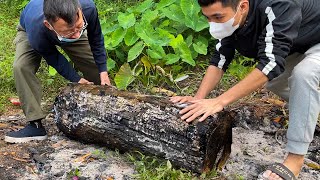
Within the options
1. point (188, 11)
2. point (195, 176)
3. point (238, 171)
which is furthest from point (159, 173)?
point (188, 11)

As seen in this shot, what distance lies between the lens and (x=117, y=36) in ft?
16.6

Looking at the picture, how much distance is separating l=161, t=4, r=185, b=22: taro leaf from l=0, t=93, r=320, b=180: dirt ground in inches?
65.9

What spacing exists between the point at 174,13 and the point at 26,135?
87.7 inches

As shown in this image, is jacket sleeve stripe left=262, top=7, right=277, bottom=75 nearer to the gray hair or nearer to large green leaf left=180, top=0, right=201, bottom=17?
the gray hair

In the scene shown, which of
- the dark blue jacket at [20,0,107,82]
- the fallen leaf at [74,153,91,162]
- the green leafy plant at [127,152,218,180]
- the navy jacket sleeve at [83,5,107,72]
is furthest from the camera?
the navy jacket sleeve at [83,5,107,72]

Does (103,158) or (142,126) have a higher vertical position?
(142,126)

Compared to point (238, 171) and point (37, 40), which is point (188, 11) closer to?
point (37, 40)

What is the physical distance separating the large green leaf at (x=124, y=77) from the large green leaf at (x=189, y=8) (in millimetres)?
904


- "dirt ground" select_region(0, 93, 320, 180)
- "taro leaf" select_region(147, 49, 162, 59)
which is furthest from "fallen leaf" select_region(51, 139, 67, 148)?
"taro leaf" select_region(147, 49, 162, 59)

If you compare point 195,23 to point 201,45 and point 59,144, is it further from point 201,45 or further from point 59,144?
point 59,144

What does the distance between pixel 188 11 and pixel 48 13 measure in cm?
211

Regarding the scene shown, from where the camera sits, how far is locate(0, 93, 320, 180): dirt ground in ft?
10.7

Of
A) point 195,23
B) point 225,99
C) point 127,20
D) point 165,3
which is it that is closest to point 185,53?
point 195,23

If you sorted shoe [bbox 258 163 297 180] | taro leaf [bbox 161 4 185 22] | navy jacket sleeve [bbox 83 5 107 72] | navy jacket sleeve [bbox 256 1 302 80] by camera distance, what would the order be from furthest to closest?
taro leaf [bbox 161 4 185 22] < navy jacket sleeve [bbox 83 5 107 72] < shoe [bbox 258 163 297 180] < navy jacket sleeve [bbox 256 1 302 80]
